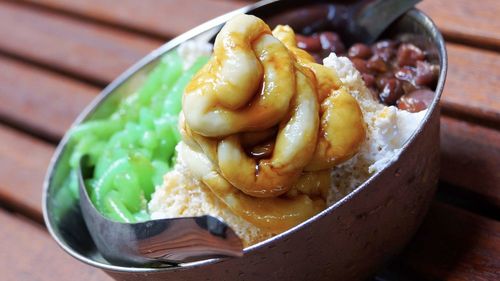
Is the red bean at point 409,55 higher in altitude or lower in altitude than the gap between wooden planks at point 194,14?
higher

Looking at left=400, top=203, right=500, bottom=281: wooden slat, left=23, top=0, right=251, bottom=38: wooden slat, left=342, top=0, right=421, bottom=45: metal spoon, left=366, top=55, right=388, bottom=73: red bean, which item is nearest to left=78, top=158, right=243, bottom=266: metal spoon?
left=400, top=203, right=500, bottom=281: wooden slat

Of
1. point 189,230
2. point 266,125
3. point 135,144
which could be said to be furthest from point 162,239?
point 135,144

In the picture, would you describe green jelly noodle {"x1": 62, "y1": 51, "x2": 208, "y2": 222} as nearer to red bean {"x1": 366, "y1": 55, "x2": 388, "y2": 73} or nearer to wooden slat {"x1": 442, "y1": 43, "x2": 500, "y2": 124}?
red bean {"x1": 366, "y1": 55, "x2": 388, "y2": 73}

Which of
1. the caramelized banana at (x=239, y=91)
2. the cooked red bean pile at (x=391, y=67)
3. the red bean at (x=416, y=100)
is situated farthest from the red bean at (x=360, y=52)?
the caramelized banana at (x=239, y=91)

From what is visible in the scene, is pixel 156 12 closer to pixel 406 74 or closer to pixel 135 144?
pixel 135 144

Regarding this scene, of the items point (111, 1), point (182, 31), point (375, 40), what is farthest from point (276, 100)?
point (111, 1)

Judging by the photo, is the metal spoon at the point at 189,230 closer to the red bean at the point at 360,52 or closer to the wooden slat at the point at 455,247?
the red bean at the point at 360,52
